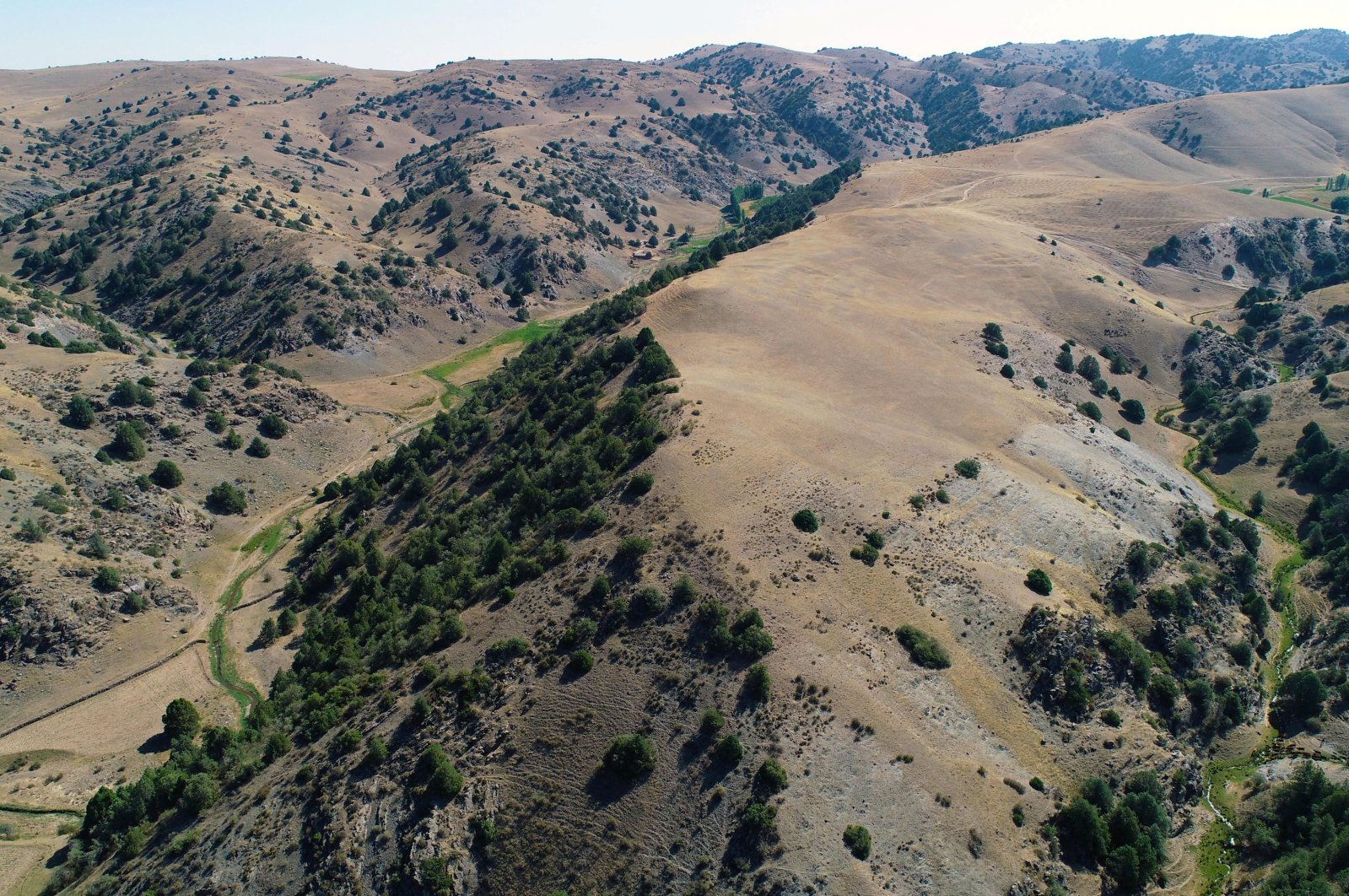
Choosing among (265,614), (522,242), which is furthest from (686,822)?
(522,242)

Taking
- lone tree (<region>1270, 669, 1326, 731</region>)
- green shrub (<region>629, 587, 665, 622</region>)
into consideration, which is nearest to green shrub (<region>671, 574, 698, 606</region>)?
green shrub (<region>629, 587, 665, 622</region>)

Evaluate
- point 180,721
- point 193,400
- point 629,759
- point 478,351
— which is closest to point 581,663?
point 629,759

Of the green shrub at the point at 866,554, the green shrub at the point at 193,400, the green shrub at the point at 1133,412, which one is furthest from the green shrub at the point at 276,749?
the green shrub at the point at 1133,412

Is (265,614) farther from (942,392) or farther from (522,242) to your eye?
(522,242)

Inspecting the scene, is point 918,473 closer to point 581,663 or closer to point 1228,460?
point 581,663

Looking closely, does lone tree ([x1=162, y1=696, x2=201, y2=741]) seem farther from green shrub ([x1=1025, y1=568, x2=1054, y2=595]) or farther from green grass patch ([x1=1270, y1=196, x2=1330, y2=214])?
green grass patch ([x1=1270, y1=196, x2=1330, y2=214])

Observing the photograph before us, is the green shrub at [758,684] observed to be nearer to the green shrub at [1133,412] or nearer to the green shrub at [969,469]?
the green shrub at [969,469]
